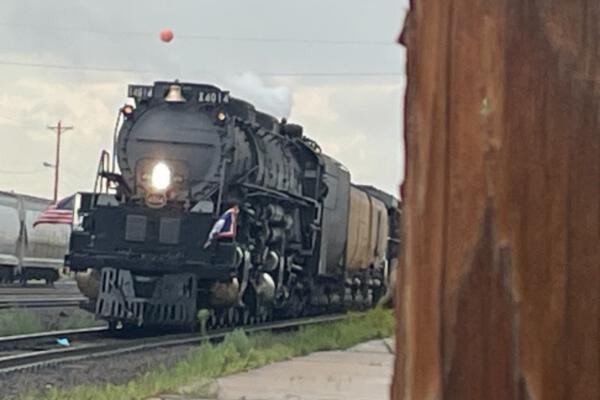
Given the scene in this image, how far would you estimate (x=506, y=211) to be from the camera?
1287 mm

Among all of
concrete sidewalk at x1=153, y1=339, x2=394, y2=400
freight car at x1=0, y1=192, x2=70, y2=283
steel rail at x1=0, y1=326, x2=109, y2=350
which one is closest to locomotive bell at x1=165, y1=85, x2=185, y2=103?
steel rail at x1=0, y1=326, x2=109, y2=350

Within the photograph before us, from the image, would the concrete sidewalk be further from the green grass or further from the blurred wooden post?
the blurred wooden post

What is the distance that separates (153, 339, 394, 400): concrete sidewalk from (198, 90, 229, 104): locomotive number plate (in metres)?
5.75

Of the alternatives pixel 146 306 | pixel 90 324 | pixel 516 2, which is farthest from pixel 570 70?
pixel 90 324

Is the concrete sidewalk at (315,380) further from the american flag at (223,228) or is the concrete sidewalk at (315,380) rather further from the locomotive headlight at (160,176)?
the locomotive headlight at (160,176)

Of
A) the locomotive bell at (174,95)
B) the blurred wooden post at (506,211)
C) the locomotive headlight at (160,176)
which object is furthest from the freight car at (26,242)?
the blurred wooden post at (506,211)

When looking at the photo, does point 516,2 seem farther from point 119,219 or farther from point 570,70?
point 119,219

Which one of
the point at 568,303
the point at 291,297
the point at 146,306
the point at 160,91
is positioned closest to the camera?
the point at 568,303

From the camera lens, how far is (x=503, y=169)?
129 centimetres

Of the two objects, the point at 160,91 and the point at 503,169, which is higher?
the point at 160,91

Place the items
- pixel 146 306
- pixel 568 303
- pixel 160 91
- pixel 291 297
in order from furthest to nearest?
pixel 291 297 → pixel 160 91 → pixel 146 306 → pixel 568 303

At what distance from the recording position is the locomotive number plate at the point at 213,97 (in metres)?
20.8

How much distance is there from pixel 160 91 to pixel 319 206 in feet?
16.8

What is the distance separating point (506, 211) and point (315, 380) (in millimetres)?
11531
